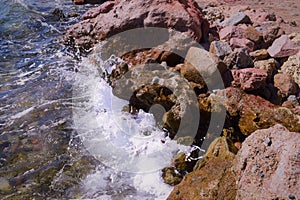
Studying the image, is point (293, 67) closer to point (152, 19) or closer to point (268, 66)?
point (268, 66)

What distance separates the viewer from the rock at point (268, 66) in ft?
18.2

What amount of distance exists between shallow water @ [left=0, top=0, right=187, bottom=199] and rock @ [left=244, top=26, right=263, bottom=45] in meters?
2.97

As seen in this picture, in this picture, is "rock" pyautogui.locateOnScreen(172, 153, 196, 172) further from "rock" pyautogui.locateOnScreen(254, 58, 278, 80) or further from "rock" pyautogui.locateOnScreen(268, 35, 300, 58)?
"rock" pyautogui.locateOnScreen(268, 35, 300, 58)

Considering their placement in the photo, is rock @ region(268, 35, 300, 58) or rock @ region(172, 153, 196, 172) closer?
rock @ region(172, 153, 196, 172)

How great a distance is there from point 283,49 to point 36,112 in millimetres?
4705

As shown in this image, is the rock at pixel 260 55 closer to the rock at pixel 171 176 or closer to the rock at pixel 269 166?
the rock at pixel 171 176

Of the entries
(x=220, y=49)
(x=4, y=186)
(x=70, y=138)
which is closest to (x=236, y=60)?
(x=220, y=49)

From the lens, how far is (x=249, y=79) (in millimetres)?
5102

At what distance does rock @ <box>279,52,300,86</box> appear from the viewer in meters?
5.62

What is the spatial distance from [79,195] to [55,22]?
7.70 m

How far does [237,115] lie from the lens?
4.66 meters

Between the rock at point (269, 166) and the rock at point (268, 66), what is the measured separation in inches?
105

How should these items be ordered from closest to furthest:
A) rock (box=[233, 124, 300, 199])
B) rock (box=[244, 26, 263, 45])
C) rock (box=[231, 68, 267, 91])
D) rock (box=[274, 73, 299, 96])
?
rock (box=[233, 124, 300, 199]), rock (box=[231, 68, 267, 91]), rock (box=[274, 73, 299, 96]), rock (box=[244, 26, 263, 45])

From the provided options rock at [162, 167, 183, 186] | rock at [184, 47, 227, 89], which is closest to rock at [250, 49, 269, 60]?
rock at [184, 47, 227, 89]
